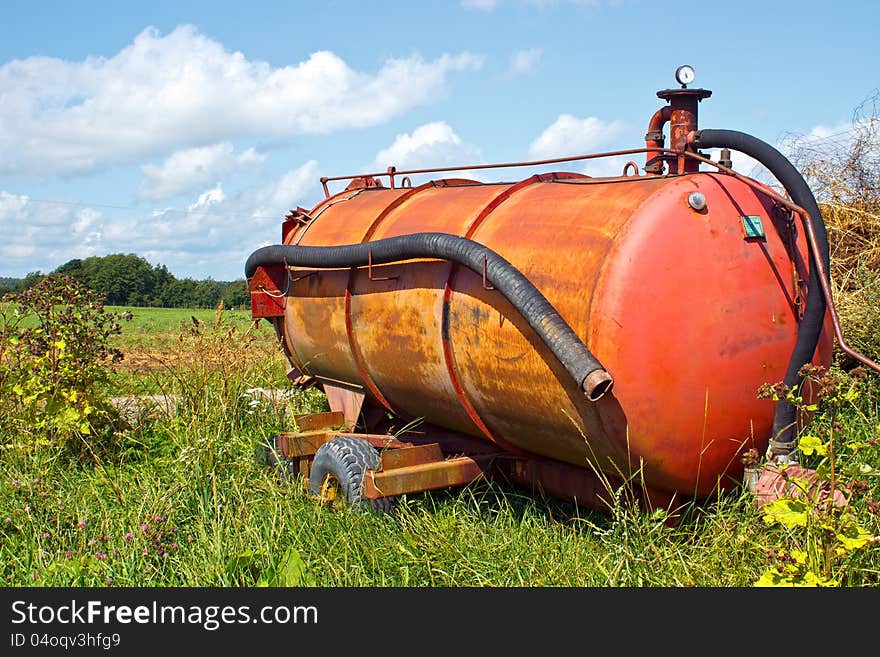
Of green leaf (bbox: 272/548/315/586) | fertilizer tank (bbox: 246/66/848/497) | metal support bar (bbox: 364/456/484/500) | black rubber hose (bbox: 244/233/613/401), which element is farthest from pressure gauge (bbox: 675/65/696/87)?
green leaf (bbox: 272/548/315/586)

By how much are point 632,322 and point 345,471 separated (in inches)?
81.8

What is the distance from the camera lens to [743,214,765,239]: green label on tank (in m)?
3.92

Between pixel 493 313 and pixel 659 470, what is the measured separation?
43.9 inches

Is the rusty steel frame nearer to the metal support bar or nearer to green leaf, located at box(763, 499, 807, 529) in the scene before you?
the metal support bar

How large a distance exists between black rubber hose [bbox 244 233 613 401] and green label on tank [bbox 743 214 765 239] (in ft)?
3.28

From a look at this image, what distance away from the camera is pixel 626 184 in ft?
13.6

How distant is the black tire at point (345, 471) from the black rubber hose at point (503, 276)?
113cm

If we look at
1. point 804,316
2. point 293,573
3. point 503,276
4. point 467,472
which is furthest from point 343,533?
point 804,316

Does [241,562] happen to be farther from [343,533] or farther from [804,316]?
[804,316]

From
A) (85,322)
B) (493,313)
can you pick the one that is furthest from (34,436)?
(493,313)

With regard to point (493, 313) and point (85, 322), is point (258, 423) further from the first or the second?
point (493, 313)

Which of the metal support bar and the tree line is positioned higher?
the tree line

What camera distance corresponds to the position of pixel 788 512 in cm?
307

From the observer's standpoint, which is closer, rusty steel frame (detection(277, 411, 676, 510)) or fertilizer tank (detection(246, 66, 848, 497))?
fertilizer tank (detection(246, 66, 848, 497))
